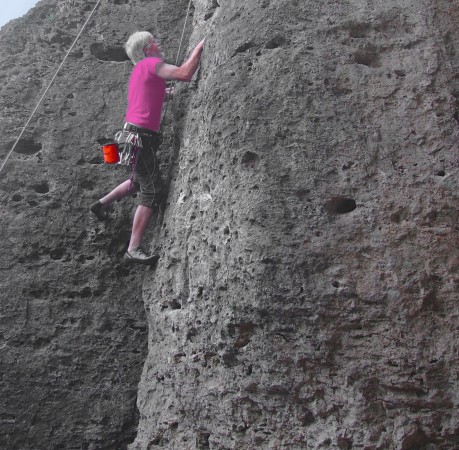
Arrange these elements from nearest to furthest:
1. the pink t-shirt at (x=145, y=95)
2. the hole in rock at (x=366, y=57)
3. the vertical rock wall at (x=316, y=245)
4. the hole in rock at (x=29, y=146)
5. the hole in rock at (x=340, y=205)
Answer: the vertical rock wall at (x=316, y=245) → the hole in rock at (x=340, y=205) → the hole in rock at (x=366, y=57) → the pink t-shirt at (x=145, y=95) → the hole in rock at (x=29, y=146)

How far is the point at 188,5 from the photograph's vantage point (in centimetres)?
590

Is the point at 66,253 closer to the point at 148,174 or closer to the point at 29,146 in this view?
the point at 148,174

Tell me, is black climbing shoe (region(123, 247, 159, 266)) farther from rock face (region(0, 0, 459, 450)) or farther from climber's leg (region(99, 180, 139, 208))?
climber's leg (region(99, 180, 139, 208))

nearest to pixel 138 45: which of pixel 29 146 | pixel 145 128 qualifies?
pixel 145 128

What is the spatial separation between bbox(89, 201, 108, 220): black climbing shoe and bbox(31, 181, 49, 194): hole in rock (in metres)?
0.49

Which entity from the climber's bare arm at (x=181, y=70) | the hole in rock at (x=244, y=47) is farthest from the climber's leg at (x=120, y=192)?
the hole in rock at (x=244, y=47)

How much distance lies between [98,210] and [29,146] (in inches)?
38.9

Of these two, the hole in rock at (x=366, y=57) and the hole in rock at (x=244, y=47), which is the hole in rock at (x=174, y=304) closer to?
the hole in rock at (x=244, y=47)

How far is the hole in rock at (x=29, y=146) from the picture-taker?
531cm

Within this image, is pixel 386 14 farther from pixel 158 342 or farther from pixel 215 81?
pixel 158 342

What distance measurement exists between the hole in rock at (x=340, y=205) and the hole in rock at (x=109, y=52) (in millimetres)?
3053

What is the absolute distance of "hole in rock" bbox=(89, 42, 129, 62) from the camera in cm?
584

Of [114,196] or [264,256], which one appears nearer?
[264,256]

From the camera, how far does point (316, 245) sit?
11.4 ft
